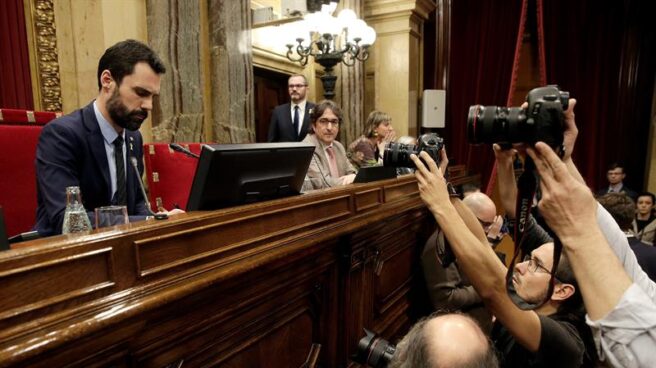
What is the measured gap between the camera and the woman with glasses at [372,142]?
9.50 ft

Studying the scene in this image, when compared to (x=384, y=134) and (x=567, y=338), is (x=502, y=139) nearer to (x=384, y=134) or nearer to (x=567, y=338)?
(x=567, y=338)

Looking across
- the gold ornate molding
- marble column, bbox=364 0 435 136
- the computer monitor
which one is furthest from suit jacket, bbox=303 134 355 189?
marble column, bbox=364 0 435 136

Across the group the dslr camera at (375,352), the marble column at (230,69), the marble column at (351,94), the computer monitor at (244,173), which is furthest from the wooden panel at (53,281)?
the marble column at (351,94)

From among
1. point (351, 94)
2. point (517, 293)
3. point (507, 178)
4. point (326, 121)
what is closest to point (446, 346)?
point (517, 293)

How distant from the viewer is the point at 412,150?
4.36 ft

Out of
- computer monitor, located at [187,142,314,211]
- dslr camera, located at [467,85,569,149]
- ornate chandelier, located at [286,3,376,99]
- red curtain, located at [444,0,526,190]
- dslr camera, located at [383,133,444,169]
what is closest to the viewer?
dslr camera, located at [467,85,569,149]

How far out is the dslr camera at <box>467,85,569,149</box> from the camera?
759mm

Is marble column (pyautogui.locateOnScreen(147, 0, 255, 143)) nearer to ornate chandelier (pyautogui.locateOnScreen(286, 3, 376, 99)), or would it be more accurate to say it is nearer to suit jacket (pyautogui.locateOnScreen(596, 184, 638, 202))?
ornate chandelier (pyautogui.locateOnScreen(286, 3, 376, 99))

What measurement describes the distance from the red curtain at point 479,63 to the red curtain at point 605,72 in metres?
0.40

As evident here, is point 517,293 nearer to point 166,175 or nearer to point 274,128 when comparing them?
point 166,175

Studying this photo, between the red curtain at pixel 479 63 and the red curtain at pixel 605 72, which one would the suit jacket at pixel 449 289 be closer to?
the red curtain at pixel 479 63

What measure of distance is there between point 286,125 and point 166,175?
142 centimetres

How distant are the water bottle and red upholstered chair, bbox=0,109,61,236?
0.92 meters

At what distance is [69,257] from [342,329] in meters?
1.12
